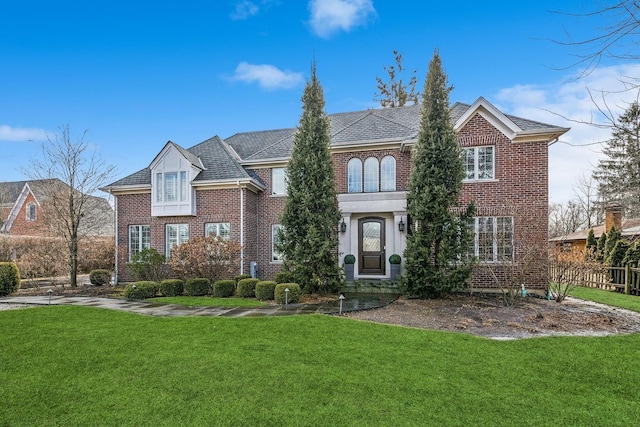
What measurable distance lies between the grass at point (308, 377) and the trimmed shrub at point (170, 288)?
171 inches

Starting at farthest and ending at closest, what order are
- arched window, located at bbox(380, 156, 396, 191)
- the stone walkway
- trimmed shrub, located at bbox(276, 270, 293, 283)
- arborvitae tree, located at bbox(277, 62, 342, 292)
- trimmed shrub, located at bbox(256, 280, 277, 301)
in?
arched window, located at bbox(380, 156, 396, 191)
trimmed shrub, located at bbox(276, 270, 293, 283)
arborvitae tree, located at bbox(277, 62, 342, 292)
trimmed shrub, located at bbox(256, 280, 277, 301)
the stone walkway

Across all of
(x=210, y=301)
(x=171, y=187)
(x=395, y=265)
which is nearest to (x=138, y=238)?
(x=171, y=187)

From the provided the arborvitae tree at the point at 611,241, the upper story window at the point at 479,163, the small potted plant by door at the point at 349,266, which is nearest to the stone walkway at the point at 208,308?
the small potted plant by door at the point at 349,266

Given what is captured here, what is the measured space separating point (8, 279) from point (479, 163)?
1796 centimetres

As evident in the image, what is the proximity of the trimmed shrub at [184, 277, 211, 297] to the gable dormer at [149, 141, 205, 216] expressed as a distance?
4098 mm

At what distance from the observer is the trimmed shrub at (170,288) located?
11.1 meters

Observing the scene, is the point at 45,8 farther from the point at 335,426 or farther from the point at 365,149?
the point at 335,426

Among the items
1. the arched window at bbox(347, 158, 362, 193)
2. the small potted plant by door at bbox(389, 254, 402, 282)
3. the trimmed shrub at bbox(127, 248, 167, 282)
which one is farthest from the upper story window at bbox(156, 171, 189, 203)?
the small potted plant by door at bbox(389, 254, 402, 282)

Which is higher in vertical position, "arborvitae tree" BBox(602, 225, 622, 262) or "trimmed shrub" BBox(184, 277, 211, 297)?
"arborvitae tree" BBox(602, 225, 622, 262)

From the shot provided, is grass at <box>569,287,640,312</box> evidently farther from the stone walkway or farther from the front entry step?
the stone walkway

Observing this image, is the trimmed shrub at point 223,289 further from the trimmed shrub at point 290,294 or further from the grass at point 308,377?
the grass at point 308,377

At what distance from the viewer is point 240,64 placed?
1579cm

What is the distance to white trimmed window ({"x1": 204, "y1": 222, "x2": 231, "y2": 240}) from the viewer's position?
46.2 ft

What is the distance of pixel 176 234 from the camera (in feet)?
48.0
